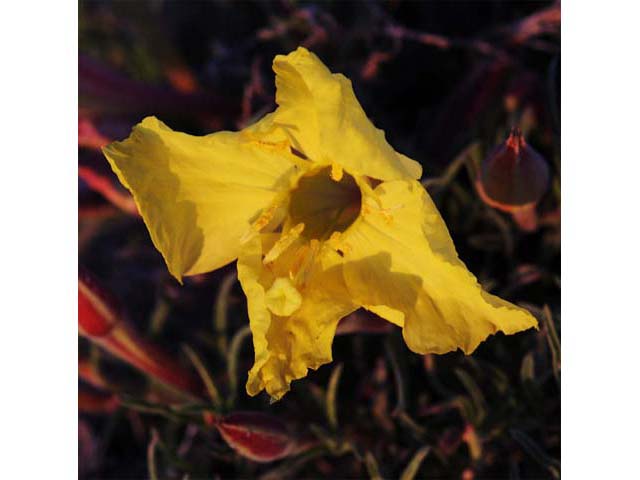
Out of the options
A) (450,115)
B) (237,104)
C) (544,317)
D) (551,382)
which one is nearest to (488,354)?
(551,382)

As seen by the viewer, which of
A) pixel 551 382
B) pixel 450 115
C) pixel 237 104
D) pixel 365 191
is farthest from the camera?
pixel 237 104

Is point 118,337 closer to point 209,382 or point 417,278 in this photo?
point 209,382

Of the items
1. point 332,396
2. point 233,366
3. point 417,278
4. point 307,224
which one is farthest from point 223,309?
point 417,278

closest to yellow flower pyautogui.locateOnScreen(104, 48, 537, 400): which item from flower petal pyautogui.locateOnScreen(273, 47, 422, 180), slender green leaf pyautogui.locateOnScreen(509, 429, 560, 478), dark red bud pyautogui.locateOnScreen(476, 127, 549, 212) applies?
flower petal pyautogui.locateOnScreen(273, 47, 422, 180)

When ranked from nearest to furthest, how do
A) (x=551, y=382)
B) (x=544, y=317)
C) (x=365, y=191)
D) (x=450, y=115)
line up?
(x=365, y=191) < (x=544, y=317) < (x=551, y=382) < (x=450, y=115)

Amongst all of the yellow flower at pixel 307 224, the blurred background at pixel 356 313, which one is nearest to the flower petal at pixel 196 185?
the yellow flower at pixel 307 224
